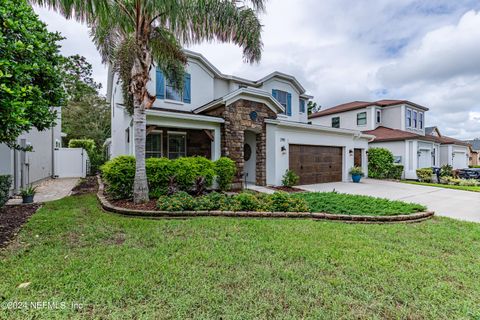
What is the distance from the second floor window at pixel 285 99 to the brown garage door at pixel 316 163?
14.2 feet

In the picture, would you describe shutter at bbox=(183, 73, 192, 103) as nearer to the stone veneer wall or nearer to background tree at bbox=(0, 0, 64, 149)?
the stone veneer wall

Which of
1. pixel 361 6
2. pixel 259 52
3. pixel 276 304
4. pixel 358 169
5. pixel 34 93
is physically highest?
pixel 361 6

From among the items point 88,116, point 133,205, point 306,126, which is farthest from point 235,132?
point 88,116

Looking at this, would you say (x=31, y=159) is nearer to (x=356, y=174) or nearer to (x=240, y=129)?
(x=240, y=129)

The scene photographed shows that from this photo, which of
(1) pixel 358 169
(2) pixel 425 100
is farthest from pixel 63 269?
(2) pixel 425 100

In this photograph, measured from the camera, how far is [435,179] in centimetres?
1836

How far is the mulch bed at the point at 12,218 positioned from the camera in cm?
486

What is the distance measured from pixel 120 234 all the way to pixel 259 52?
7161 millimetres

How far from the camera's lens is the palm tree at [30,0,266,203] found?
7.27 metres

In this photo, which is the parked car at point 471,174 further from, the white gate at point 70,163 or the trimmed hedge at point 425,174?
the white gate at point 70,163

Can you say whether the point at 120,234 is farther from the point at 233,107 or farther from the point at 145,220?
the point at 233,107

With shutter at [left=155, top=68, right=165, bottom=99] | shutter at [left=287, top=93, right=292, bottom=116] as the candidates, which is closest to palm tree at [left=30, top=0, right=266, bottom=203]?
shutter at [left=155, top=68, right=165, bottom=99]

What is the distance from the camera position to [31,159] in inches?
472

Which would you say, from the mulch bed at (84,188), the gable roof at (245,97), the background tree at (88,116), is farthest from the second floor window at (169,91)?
the background tree at (88,116)
